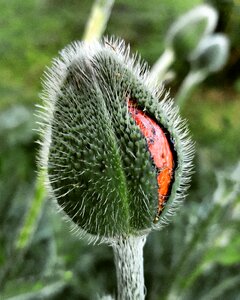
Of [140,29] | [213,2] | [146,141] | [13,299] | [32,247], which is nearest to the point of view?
[146,141]

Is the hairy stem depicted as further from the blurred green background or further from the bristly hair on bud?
the blurred green background

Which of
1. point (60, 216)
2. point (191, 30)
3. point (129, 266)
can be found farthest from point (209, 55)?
point (129, 266)

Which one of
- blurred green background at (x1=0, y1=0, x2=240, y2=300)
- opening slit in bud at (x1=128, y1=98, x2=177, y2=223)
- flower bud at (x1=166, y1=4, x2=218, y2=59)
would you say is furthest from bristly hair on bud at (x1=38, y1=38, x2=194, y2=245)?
flower bud at (x1=166, y1=4, x2=218, y2=59)

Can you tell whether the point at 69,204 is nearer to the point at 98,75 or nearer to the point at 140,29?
the point at 98,75

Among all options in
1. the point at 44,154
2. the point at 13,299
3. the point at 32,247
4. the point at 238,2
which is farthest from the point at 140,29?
the point at 44,154

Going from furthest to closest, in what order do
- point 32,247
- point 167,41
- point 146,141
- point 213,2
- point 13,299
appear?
→ point 213,2
point 32,247
point 167,41
point 13,299
point 146,141

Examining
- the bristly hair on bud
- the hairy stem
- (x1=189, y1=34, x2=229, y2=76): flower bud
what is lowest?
the hairy stem
